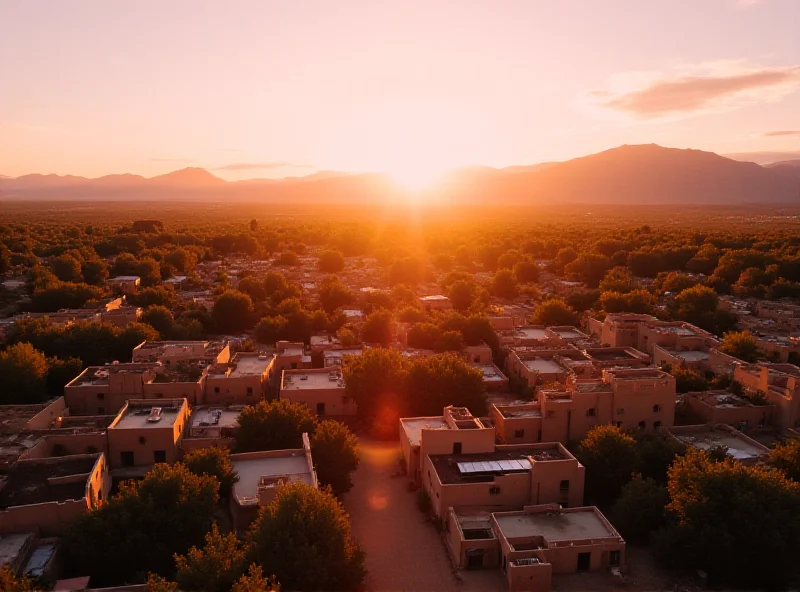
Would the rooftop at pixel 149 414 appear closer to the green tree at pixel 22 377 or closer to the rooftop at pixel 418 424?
the green tree at pixel 22 377

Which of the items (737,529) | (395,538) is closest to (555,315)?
(737,529)

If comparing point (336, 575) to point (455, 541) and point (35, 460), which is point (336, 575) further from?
point (35, 460)

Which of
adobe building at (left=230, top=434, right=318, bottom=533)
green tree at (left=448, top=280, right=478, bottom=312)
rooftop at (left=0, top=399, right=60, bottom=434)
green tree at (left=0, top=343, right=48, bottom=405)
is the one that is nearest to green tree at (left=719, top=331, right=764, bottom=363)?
green tree at (left=448, top=280, right=478, bottom=312)

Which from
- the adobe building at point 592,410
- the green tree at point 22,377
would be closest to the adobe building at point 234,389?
the green tree at point 22,377

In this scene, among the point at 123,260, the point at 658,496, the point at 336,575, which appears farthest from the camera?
the point at 123,260

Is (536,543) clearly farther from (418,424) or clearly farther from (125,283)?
(125,283)

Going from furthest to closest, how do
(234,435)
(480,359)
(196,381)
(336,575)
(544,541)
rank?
(480,359) < (196,381) < (234,435) < (544,541) < (336,575)

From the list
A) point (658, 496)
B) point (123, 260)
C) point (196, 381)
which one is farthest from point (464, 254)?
point (658, 496)

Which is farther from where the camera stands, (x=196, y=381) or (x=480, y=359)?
(x=480, y=359)
